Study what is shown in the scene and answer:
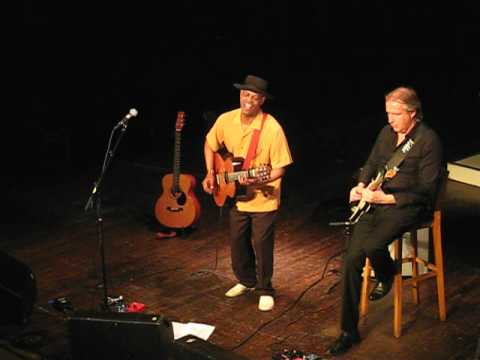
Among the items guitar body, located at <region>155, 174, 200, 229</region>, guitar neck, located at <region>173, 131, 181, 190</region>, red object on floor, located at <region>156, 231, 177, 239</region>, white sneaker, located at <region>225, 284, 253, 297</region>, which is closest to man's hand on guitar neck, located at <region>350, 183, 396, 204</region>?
white sneaker, located at <region>225, 284, 253, 297</region>

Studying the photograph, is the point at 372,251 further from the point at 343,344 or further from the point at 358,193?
the point at 343,344

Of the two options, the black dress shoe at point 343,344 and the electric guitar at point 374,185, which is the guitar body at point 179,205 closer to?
the electric guitar at point 374,185

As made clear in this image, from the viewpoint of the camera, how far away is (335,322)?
565 cm

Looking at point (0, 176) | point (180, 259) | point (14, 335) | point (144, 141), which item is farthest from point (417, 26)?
point (14, 335)

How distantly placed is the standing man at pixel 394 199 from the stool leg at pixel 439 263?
19cm

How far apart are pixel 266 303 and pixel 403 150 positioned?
5.45ft

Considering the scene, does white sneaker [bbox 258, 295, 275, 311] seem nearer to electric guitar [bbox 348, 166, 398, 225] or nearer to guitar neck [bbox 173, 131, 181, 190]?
electric guitar [bbox 348, 166, 398, 225]

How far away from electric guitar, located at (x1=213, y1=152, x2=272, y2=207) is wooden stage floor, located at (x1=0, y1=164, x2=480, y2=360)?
0.90m

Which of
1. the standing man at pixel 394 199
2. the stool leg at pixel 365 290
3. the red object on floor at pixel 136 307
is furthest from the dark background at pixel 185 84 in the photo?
the standing man at pixel 394 199

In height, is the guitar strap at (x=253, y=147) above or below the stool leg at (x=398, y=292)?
above

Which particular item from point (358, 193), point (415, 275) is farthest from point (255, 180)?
point (415, 275)

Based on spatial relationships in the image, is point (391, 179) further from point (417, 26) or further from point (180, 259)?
point (417, 26)

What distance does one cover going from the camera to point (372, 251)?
5.02 metres

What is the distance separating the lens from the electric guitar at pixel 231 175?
557 centimetres
